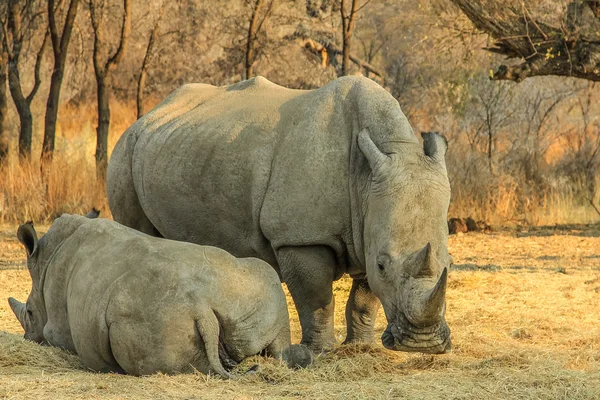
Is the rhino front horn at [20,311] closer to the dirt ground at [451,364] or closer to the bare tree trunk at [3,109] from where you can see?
the dirt ground at [451,364]

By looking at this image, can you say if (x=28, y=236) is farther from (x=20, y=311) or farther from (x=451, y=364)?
(x=451, y=364)

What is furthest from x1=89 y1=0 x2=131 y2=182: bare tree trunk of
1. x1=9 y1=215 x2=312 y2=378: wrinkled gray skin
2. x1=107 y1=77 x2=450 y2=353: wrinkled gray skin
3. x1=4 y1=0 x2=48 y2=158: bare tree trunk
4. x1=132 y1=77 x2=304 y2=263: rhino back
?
x1=9 y1=215 x2=312 y2=378: wrinkled gray skin

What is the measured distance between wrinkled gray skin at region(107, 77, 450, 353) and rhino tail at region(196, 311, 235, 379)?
87cm

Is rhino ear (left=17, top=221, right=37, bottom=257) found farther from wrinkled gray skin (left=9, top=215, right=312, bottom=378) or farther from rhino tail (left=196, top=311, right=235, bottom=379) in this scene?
rhino tail (left=196, top=311, right=235, bottom=379)

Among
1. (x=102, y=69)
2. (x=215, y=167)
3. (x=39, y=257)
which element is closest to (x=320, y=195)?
(x=215, y=167)

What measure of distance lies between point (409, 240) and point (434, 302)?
531 millimetres

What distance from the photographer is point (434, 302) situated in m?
5.16

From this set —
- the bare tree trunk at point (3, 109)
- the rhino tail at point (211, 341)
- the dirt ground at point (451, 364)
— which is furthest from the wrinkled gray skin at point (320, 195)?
the bare tree trunk at point (3, 109)

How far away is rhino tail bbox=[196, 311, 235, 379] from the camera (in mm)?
5391

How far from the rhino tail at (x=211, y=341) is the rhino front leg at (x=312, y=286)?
99cm

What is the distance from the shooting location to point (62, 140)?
64.3ft

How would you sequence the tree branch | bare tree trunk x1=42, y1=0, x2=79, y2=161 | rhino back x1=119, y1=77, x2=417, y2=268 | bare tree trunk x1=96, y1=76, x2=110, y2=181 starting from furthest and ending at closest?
A: 1. bare tree trunk x1=42, y1=0, x2=79, y2=161
2. bare tree trunk x1=96, y1=76, x2=110, y2=181
3. the tree branch
4. rhino back x1=119, y1=77, x2=417, y2=268

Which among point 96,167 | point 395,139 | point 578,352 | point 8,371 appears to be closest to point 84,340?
point 8,371

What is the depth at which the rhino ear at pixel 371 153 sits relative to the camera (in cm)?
590
